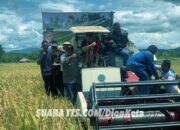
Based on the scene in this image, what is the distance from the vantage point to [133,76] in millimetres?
10539

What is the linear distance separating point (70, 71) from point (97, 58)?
0.79m

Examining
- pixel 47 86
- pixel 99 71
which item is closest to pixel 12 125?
pixel 99 71

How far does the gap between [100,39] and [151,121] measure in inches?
171

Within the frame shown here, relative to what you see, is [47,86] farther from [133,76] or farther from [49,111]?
[49,111]

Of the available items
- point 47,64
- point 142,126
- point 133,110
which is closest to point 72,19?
point 47,64

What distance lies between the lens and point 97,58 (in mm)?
10883

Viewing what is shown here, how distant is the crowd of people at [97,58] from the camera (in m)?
10.0

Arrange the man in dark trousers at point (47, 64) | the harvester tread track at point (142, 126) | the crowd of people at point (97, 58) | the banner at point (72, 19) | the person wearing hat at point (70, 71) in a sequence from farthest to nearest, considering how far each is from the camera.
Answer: the banner at point (72, 19) → the man in dark trousers at point (47, 64) → the person wearing hat at point (70, 71) → the crowd of people at point (97, 58) → the harvester tread track at point (142, 126)

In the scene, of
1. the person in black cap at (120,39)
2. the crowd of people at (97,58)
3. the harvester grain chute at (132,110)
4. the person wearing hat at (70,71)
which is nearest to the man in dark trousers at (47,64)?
the crowd of people at (97,58)

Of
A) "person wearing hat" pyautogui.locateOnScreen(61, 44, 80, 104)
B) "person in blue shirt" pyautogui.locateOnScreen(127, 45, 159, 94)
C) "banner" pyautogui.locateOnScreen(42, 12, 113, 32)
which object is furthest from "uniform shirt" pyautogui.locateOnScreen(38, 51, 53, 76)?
"banner" pyautogui.locateOnScreen(42, 12, 113, 32)

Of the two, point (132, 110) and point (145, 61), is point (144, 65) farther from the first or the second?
point (132, 110)

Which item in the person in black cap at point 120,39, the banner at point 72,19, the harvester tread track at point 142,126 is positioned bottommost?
the harvester tread track at point 142,126

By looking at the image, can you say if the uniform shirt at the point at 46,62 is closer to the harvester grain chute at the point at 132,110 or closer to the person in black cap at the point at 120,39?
the person in black cap at the point at 120,39

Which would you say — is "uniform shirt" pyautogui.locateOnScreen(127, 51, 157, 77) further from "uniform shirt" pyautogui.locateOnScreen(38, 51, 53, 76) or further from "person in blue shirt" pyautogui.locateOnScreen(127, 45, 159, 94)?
"uniform shirt" pyautogui.locateOnScreen(38, 51, 53, 76)
